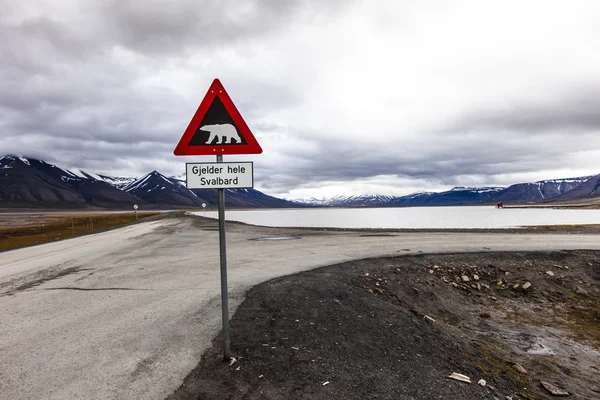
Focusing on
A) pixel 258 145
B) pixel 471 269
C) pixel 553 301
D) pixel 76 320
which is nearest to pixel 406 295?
pixel 471 269

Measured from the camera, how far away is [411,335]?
5898mm

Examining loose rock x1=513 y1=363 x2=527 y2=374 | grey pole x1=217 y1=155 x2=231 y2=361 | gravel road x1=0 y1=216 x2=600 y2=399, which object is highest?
grey pole x1=217 y1=155 x2=231 y2=361

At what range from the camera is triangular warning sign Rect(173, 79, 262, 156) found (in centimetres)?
446

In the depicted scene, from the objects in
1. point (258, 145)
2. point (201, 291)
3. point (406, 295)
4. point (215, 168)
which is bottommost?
point (406, 295)

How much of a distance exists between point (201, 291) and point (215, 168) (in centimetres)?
465

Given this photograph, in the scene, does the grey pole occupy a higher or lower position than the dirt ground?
higher

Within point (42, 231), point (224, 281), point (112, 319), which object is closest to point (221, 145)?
point (224, 281)

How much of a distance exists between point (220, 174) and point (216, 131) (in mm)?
626

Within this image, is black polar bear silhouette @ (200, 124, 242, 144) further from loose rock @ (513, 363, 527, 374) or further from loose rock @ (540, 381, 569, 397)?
loose rock @ (513, 363, 527, 374)

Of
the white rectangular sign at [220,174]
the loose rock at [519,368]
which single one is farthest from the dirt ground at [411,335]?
the white rectangular sign at [220,174]

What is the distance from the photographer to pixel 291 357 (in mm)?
4633

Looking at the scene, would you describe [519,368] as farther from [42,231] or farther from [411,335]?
[42,231]

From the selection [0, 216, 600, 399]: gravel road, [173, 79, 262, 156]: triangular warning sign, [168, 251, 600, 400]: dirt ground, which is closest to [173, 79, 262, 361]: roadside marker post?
[173, 79, 262, 156]: triangular warning sign

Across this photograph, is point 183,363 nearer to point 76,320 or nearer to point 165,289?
point 76,320
